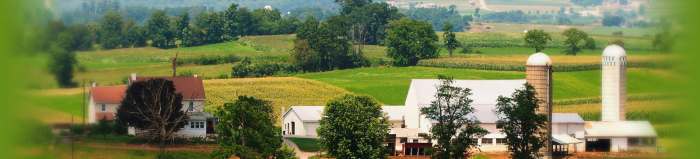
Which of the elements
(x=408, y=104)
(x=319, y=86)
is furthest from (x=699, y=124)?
(x=319, y=86)

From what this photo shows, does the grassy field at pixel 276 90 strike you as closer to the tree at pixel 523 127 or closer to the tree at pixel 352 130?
the tree at pixel 352 130

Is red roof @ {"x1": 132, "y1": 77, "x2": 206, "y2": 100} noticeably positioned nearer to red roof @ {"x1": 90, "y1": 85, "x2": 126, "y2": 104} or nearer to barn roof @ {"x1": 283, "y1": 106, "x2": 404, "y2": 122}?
barn roof @ {"x1": 283, "y1": 106, "x2": 404, "y2": 122}

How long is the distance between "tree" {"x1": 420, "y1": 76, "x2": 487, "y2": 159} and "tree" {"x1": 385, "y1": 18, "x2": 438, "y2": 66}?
1875 cm

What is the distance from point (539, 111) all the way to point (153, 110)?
6.77 meters

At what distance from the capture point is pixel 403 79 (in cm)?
3441

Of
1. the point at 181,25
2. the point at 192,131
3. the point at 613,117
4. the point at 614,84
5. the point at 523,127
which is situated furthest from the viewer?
the point at 181,25

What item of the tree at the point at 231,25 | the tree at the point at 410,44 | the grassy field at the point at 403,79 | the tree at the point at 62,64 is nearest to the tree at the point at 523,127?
the tree at the point at 62,64

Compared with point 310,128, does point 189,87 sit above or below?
above

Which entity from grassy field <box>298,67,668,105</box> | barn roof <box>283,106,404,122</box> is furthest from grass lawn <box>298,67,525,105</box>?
barn roof <box>283,106,404,122</box>

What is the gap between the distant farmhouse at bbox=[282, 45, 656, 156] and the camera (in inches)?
887

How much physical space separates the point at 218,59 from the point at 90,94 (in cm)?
1984

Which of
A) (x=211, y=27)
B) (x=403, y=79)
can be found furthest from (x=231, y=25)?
(x=403, y=79)

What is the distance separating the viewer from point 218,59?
35781 mm

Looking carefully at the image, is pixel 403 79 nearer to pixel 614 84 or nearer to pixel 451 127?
pixel 614 84
